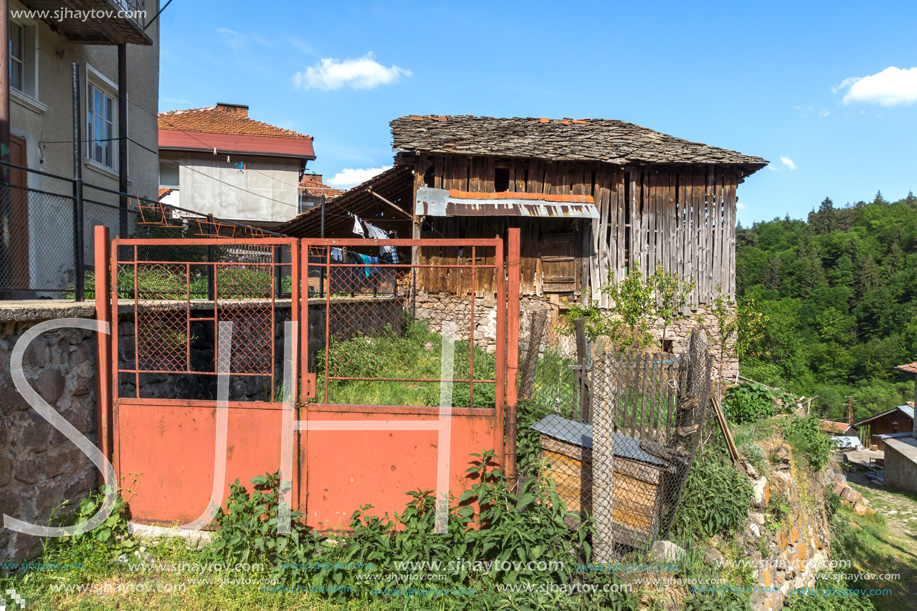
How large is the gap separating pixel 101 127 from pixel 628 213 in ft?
41.1

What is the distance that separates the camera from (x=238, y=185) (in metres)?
25.1

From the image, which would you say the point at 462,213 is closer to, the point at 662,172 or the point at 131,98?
the point at 662,172

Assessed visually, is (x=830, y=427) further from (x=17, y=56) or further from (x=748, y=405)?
(x=17, y=56)

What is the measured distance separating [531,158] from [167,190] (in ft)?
64.8

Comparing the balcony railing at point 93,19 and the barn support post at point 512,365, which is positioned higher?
the balcony railing at point 93,19

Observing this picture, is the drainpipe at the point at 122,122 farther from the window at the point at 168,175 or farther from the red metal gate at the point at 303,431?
→ the window at the point at 168,175

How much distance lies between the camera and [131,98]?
37.7ft

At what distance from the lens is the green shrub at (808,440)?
9039 mm

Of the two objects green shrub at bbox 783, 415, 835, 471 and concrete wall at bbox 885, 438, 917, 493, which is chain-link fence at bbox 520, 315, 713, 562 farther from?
concrete wall at bbox 885, 438, 917, 493

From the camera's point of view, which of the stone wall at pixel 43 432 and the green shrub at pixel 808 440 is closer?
the stone wall at pixel 43 432

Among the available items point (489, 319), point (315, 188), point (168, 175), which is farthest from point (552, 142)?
point (168, 175)

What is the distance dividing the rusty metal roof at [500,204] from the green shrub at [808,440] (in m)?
6.13

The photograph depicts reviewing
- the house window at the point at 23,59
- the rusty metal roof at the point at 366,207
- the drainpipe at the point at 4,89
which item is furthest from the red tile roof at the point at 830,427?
the house window at the point at 23,59

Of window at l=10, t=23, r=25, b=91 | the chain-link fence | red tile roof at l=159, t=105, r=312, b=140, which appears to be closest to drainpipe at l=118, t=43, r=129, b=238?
window at l=10, t=23, r=25, b=91
